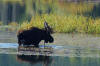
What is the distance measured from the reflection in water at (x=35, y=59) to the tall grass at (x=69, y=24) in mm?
6609

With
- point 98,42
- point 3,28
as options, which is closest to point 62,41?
point 98,42

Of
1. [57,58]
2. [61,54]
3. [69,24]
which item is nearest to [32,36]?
[61,54]

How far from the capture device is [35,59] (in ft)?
47.8

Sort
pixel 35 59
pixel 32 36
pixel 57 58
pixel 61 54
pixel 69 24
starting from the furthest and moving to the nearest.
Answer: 1. pixel 69 24
2. pixel 32 36
3. pixel 61 54
4. pixel 57 58
5. pixel 35 59

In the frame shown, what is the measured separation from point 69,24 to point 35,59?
294 inches

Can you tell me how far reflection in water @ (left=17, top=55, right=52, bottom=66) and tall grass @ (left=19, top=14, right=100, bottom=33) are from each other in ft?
21.7

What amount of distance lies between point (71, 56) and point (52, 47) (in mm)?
1975

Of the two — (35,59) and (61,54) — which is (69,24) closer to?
(61,54)

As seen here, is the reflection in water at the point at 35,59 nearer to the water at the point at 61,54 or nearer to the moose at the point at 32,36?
the water at the point at 61,54

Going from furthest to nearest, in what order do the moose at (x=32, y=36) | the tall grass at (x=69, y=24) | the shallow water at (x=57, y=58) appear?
the tall grass at (x=69, y=24), the moose at (x=32, y=36), the shallow water at (x=57, y=58)

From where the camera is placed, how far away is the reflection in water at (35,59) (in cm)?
1421

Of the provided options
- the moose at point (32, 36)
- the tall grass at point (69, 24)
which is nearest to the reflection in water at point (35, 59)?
the moose at point (32, 36)

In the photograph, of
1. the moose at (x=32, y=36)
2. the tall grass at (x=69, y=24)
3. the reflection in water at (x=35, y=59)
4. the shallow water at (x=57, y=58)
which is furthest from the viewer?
the tall grass at (x=69, y=24)

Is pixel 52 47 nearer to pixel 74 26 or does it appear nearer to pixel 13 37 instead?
pixel 13 37
